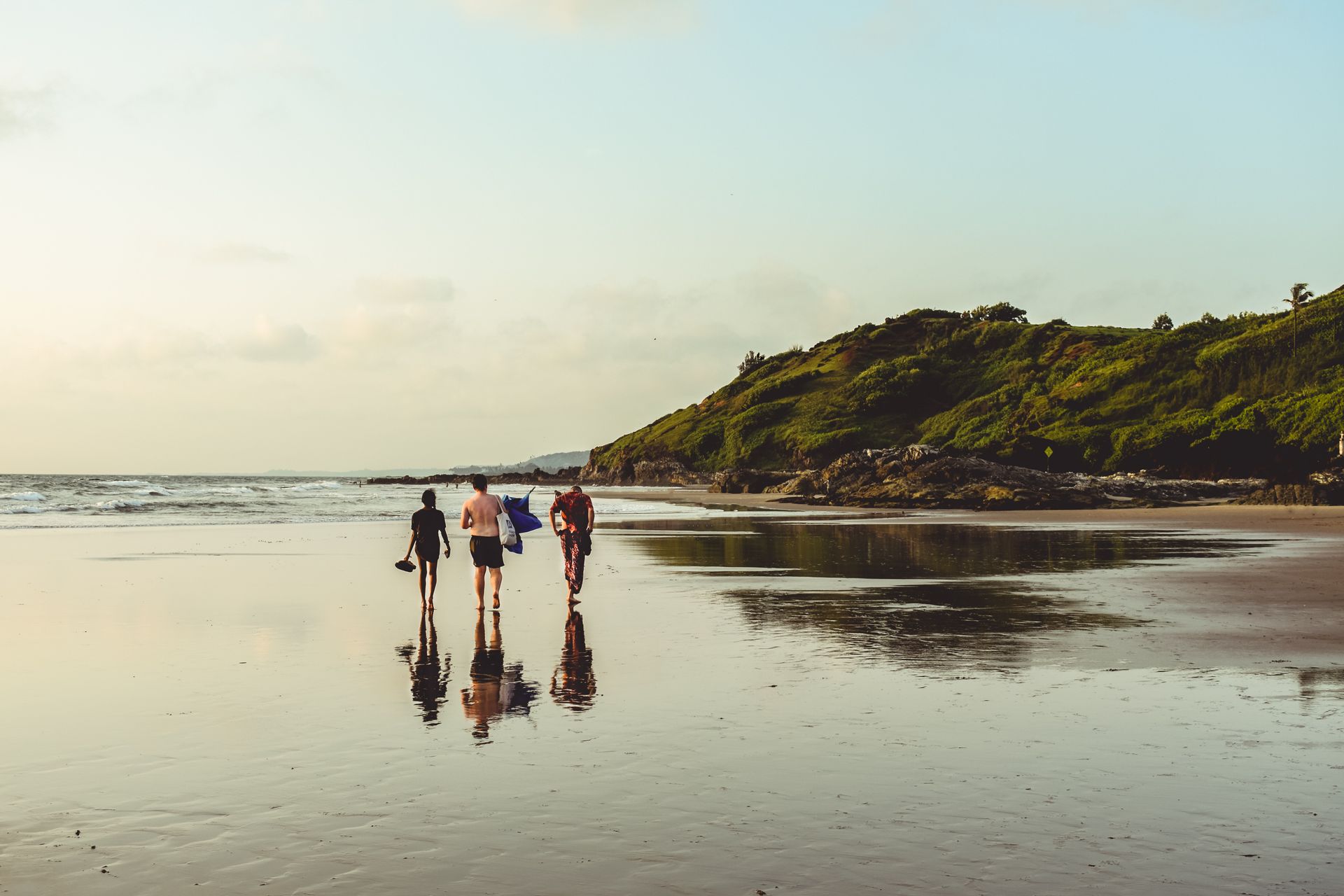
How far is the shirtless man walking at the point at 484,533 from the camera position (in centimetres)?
1680

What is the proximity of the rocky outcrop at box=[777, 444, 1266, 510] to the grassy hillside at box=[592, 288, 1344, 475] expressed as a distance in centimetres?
1409

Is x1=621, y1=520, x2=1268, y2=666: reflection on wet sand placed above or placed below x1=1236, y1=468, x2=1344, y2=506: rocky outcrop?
below

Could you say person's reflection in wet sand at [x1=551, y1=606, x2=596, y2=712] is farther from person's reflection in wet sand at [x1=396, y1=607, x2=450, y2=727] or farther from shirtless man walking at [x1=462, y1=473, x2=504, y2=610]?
shirtless man walking at [x1=462, y1=473, x2=504, y2=610]

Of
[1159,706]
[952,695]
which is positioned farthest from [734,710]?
[1159,706]

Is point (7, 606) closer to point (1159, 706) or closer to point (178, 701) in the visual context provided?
point (178, 701)

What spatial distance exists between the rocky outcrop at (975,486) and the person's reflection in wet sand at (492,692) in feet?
153

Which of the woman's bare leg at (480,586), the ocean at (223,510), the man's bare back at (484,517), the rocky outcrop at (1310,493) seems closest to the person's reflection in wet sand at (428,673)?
the woman's bare leg at (480,586)

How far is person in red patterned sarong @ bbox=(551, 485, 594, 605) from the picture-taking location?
58.9 ft

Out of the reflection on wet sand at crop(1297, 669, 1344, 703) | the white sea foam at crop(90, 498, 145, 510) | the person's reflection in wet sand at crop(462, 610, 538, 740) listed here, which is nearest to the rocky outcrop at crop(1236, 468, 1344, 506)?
the reflection on wet sand at crop(1297, 669, 1344, 703)

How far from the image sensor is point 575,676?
37.3 feet

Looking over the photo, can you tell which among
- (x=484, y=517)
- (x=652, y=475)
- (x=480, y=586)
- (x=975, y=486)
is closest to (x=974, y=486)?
(x=975, y=486)

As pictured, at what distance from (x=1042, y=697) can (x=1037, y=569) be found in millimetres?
13776

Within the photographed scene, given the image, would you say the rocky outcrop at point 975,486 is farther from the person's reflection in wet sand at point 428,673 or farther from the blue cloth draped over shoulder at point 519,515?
the person's reflection in wet sand at point 428,673

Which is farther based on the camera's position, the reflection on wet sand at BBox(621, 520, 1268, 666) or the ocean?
the ocean
